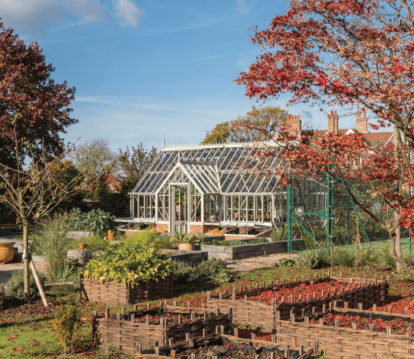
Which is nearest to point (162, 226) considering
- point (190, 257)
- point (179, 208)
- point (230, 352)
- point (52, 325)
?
point (179, 208)

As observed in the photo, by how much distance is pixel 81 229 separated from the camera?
18.9 meters

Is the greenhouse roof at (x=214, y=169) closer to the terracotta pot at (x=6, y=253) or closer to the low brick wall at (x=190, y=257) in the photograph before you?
the low brick wall at (x=190, y=257)

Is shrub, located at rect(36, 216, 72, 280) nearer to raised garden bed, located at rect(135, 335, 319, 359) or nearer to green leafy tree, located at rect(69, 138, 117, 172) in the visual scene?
raised garden bed, located at rect(135, 335, 319, 359)

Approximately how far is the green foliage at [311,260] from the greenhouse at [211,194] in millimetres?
5832

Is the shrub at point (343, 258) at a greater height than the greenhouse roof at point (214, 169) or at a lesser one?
lesser

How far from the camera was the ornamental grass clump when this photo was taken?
25.8ft

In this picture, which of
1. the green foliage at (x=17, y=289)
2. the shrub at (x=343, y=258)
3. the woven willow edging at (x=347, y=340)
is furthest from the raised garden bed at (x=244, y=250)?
the woven willow edging at (x=347, y=340)

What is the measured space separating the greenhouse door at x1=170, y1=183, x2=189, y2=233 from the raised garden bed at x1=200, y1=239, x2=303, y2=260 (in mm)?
5753

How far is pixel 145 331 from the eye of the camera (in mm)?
5137

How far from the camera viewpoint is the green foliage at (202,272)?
979 centimetres

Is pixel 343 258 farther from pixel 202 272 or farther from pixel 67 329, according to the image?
pixel 67 329

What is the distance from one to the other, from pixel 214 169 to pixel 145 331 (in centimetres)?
1634

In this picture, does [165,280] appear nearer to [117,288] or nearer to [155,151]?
[117,288]

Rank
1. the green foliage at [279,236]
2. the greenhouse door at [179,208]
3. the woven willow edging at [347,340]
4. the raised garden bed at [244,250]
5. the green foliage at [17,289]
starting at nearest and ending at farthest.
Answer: the woven willow edging at [347,340]
the green foliage at [17,289]
the raised garden bed at [244,250]
the green foliage at [279,236]
the greenhouse door at [179,208]
